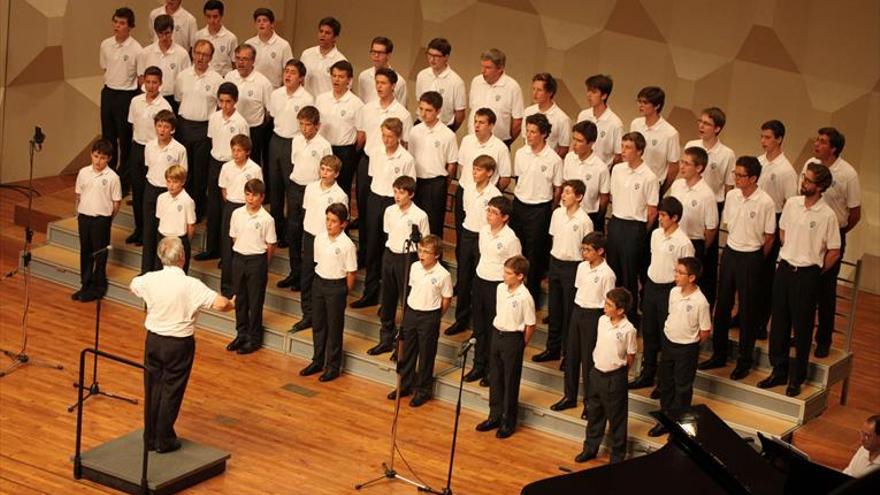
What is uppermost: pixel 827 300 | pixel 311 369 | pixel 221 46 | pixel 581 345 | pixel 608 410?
pixel 221 46

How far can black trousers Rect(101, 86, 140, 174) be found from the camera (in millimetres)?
11750

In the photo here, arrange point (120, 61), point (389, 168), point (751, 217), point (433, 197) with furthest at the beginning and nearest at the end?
1. point (120, 61)
2. point (433, 197)
3. point (389, 168)
4. point (751, 217)

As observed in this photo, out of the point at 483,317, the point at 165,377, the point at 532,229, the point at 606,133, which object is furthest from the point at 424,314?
the point at 165,377

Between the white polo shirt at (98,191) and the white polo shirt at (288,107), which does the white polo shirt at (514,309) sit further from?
the white polo shirt at (98,191)

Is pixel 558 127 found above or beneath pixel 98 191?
above

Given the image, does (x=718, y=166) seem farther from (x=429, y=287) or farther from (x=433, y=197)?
(x=429, y=287)

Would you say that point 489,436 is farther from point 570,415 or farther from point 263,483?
point 263,483

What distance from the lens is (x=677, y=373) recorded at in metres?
9.29

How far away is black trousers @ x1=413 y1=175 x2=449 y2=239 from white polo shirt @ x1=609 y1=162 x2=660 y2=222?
4.61ft

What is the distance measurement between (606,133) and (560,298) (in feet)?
4.16

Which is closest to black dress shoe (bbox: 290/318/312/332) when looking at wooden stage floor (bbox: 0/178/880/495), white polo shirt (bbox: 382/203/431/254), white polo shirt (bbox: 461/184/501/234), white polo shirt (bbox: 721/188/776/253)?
wooden stage floor (bbox: 0/178/880/495)

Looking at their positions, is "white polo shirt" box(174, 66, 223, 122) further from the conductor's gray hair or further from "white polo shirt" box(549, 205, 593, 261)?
the conductor's gray hair

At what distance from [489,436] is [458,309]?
4.03ft

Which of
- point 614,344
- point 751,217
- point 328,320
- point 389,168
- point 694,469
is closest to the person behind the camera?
point 694,469
